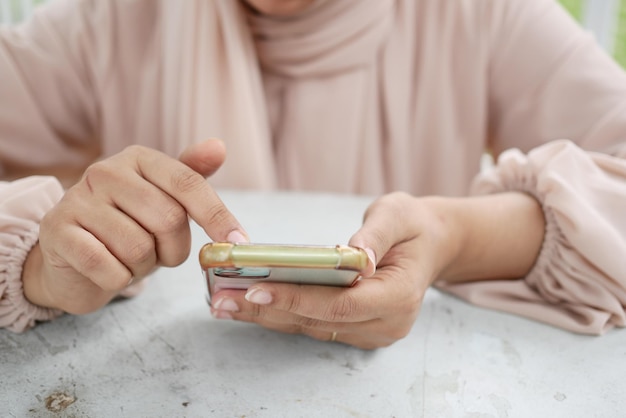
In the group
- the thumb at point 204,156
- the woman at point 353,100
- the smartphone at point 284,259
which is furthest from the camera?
the woman at point 353,100

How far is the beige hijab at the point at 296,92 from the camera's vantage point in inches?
34.1

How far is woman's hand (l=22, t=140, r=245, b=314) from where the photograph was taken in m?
0.41

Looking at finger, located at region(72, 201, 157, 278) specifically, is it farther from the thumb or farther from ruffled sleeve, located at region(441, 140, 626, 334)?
ruffled sleeve, located at region(441, 140, 626, 334)

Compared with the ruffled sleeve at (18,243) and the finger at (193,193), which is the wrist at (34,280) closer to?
the ruffled sleeve at (18,243)

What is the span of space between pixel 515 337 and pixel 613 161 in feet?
0.75

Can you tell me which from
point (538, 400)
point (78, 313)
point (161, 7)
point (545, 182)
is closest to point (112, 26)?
point (161, 7)

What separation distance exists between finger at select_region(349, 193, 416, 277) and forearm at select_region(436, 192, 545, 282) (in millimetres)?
88

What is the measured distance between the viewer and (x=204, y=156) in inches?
17.9

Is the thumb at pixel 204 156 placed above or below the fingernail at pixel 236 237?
above

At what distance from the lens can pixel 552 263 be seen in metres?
0.55

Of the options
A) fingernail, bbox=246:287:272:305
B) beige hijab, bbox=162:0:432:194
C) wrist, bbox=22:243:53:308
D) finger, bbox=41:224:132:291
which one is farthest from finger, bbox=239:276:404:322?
beige hijab, bbox=162:0:432:194

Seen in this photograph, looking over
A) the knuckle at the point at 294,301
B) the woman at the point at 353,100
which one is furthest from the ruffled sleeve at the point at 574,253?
the knuckle at the point at 294,301

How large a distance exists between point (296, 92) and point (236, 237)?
574 millimetres

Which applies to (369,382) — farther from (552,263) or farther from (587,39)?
(587,39)
